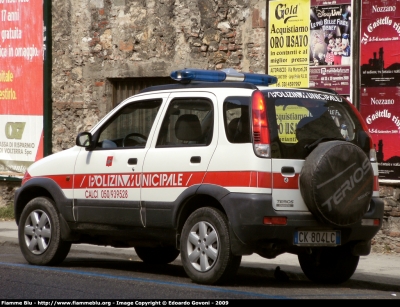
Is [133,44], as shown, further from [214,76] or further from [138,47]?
[214,76]

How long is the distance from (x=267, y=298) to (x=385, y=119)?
202 inches

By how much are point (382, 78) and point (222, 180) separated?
458 centimetres

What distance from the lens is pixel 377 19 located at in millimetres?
12750

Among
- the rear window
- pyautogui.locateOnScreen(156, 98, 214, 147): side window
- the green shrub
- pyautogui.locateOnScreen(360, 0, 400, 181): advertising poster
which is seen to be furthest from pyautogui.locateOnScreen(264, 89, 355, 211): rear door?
the green shrub

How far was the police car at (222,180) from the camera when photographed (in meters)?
8.72

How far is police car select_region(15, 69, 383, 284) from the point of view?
8.72 metres

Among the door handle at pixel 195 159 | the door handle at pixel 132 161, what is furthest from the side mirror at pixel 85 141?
the door handle at pixel 195 159

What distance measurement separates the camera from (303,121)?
29.4 feet

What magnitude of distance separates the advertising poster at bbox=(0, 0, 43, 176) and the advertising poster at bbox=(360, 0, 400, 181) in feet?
21.6

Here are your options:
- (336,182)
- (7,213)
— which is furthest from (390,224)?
(7,213)

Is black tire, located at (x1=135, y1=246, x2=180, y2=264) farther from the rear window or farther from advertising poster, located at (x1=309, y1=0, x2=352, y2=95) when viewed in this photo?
advertising poster, located at (x1=309, y1=0, x2=352, y2=95)

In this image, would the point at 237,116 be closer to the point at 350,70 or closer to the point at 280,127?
the point at 280,127

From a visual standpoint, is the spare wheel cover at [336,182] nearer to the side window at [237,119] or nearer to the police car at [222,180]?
the police car at [222,180]

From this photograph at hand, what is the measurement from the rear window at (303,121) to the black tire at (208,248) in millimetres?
865
